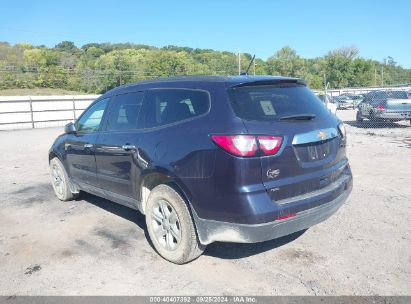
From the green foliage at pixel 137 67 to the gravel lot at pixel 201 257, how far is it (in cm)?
4236

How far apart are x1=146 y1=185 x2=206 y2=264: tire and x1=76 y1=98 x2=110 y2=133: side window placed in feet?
5.31

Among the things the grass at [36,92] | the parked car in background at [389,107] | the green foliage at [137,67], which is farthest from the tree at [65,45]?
the parked car in background at [389,107]

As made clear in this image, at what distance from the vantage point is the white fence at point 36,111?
67.7ft

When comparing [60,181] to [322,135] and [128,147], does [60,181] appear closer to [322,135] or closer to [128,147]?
[128,147]

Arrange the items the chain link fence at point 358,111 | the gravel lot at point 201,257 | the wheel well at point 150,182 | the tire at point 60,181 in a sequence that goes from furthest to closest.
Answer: the chain link fence at point 358,111 → the tire at point 60,181 → the wheel well at point 150,182 → the gravel lot at point 201,257

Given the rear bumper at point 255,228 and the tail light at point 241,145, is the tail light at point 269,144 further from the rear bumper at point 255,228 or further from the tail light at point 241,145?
the rear bumper at point 255,228

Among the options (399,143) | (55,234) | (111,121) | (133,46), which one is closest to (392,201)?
(111,121)

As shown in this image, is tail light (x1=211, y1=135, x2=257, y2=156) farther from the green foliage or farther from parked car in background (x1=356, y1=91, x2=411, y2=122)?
the green foliage

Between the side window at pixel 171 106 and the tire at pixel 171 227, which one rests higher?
the side window at pixel 171 106

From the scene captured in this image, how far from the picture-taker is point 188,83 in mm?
3719

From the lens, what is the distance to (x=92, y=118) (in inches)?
200

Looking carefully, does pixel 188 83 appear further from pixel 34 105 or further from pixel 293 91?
pixel 34 105

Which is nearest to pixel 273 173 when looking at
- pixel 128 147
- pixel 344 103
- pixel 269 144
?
pixel 269 144

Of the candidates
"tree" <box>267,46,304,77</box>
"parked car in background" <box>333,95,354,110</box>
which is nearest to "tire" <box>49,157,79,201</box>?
"parked car in background" <box>333,95,354,110</box>
